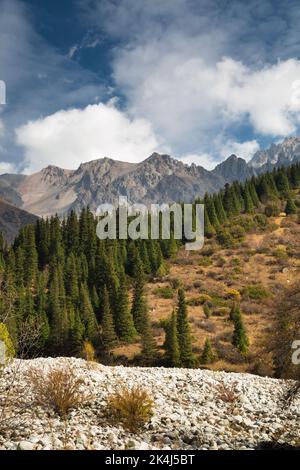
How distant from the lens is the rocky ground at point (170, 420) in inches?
480

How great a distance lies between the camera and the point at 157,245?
95812 mm

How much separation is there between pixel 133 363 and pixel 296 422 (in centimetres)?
3677

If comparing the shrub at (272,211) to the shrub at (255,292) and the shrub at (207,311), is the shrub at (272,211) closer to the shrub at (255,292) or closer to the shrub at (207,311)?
the shrub at (255,292)

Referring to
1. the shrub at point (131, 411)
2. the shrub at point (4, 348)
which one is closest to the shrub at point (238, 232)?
the shrub at point (4, 348)

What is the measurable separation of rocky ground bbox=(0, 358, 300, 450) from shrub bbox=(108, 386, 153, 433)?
0.28 meters

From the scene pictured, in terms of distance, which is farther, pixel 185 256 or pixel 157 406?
pixel 185 256

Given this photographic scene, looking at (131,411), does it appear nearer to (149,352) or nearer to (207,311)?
(149,352)

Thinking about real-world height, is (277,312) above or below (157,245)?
below

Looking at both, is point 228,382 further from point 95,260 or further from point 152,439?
point 95,260

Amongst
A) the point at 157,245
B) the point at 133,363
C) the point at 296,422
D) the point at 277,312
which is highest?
the point at 157,245

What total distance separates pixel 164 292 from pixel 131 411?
62735mm

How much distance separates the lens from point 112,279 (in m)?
80.6
